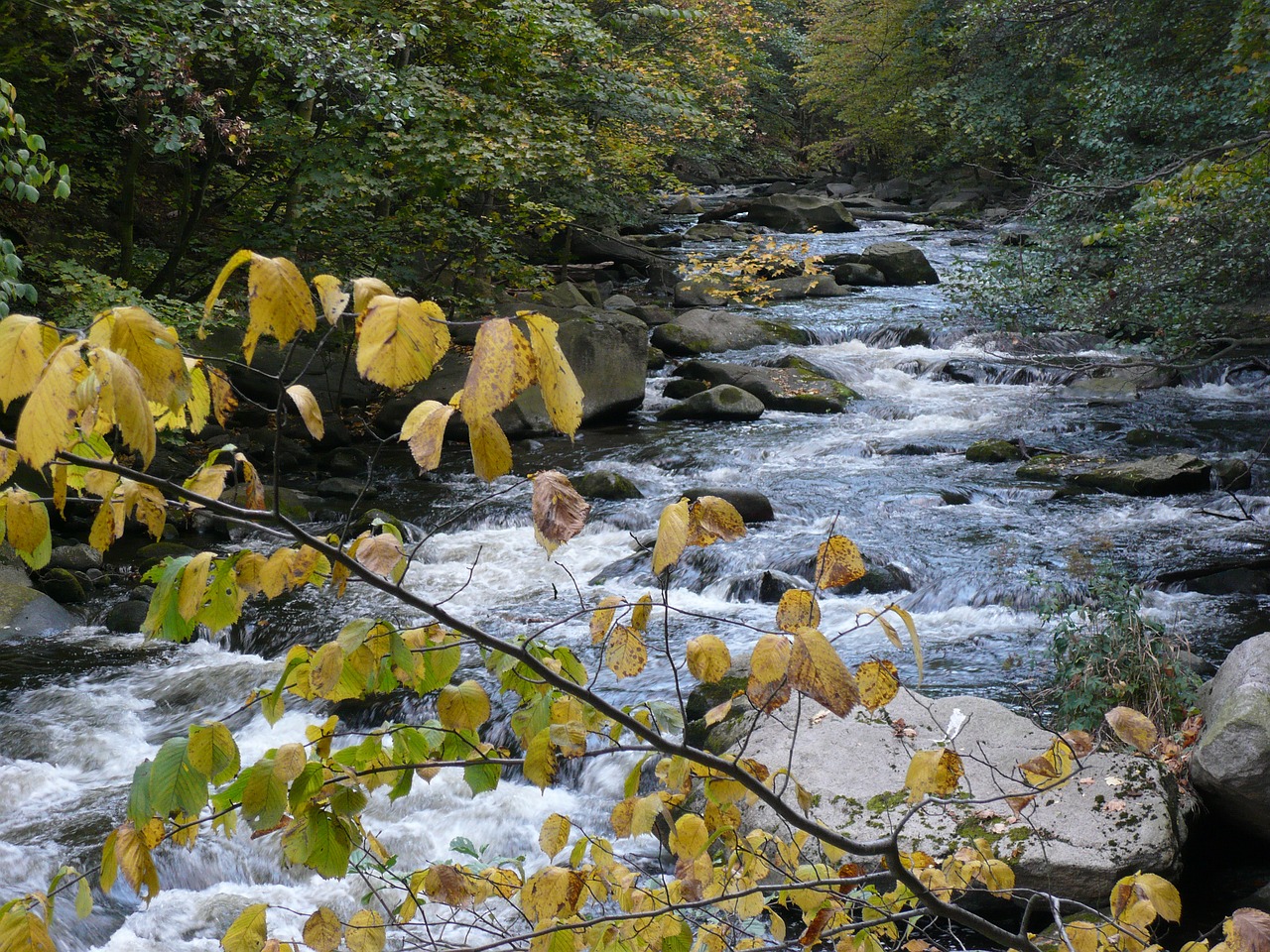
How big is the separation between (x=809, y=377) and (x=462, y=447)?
16.2 feet

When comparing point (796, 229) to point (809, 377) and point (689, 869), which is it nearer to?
point (809, 377)

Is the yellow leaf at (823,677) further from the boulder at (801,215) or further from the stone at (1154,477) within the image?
the boulder at (801,215)

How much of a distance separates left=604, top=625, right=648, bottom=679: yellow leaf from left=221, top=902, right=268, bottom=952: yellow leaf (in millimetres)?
701

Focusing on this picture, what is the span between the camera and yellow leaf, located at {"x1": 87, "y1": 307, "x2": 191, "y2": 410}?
1144 millimetres

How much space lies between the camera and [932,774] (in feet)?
6.19

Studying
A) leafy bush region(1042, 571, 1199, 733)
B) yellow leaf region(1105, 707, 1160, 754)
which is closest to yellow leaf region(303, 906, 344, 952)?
yellow leaf region(1105, 707, 1160, 754)

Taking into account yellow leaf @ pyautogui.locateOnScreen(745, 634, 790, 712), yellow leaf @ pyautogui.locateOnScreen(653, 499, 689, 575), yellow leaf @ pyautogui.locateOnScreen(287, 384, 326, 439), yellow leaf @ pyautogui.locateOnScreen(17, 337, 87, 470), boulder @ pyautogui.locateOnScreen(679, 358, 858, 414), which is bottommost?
boulder @ pyautogui.locateOnScreen(679, 358, 858, 414)

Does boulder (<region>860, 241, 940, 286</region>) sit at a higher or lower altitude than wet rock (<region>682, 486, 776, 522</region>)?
higher

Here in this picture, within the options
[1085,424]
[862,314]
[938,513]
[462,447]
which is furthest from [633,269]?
[938,513]

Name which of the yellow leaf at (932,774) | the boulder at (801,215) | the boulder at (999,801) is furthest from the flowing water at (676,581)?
the boulder at (801,215)

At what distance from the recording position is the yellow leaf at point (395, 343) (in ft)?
3.71

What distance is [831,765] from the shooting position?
4.53 m

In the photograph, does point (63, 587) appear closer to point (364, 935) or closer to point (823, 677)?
point (364, 935)

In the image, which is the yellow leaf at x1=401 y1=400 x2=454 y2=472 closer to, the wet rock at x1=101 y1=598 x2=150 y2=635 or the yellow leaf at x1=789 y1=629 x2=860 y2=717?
the yellow leaf at x1=789 y1=629 x2=860 y2=717
